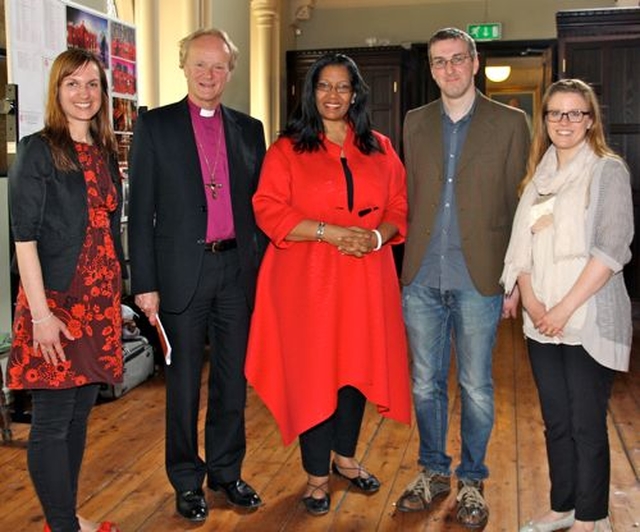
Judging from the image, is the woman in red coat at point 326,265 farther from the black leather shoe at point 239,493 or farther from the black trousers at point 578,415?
the black trousers at point 578,415

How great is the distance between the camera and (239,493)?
293cm

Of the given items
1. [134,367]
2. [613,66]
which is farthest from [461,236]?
[613,66]

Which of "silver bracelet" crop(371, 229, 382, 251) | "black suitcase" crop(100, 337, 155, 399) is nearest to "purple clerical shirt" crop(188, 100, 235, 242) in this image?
"silver bracelet" crop(371, 229, 382, 251)

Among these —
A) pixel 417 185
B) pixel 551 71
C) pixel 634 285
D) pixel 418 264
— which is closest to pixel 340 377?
pixel 418 264

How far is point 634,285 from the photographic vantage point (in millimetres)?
6668

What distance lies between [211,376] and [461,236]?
3.35 feet

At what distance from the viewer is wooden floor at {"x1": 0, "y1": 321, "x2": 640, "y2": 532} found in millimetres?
2814

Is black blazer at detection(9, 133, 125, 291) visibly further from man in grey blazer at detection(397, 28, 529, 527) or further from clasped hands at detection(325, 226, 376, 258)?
man in grey blazer at detection(397, 28, 529, 527)

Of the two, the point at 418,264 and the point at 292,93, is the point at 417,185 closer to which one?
the point at 418,264

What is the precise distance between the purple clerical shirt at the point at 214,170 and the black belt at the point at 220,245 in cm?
1

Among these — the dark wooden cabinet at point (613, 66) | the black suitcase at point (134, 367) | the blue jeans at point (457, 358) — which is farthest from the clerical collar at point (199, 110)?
the dark wooden cabinet at point (613, 66)

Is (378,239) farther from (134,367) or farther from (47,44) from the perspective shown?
(134,367)

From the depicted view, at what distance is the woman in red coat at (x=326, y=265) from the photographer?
8.79 ft

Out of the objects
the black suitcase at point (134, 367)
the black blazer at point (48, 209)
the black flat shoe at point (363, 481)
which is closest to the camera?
the black blazer at point (48, 209)
